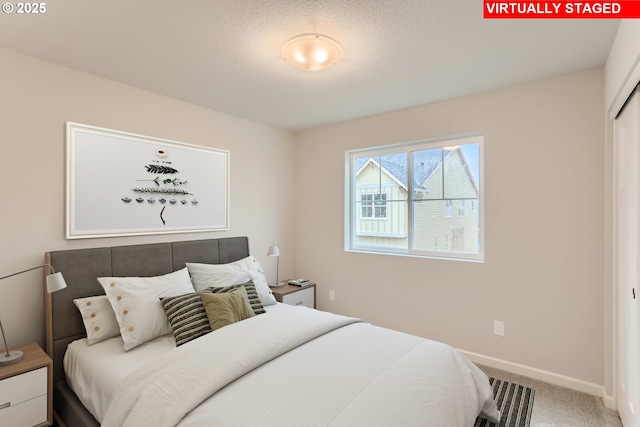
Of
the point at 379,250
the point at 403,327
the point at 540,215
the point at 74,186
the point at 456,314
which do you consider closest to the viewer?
the point at 74,186

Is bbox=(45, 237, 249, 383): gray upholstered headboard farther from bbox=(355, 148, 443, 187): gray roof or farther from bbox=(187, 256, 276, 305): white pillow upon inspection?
bbox=(355, 148, 443, 187): gray roof

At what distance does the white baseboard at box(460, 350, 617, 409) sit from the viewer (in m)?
Result: 2.38

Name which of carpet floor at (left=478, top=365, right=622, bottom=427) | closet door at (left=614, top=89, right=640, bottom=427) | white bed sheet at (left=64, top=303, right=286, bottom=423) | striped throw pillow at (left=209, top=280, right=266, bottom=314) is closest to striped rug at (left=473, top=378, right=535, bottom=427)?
carpet floor at (left=478, top=365, right=622, bottom=427)

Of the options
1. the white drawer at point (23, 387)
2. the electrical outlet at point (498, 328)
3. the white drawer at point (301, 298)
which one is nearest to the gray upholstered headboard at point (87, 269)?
the white drawer at point (23, 387)

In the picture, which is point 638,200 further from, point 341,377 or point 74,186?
point 74,186

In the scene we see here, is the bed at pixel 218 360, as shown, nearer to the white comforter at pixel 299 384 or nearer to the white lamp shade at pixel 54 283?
the white comforter at pixel 299 384

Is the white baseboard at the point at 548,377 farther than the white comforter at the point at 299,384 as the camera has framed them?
Yes

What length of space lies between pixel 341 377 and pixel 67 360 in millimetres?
1875

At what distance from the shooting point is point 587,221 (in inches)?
97.3

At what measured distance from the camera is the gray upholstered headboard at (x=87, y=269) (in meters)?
2.22

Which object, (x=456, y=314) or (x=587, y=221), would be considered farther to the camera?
(x=456, y=314)

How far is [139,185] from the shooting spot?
280cm

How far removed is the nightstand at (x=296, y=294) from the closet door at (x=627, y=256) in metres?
2.71

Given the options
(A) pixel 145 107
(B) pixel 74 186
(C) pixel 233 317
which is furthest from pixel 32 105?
(C) pixel 233 317
